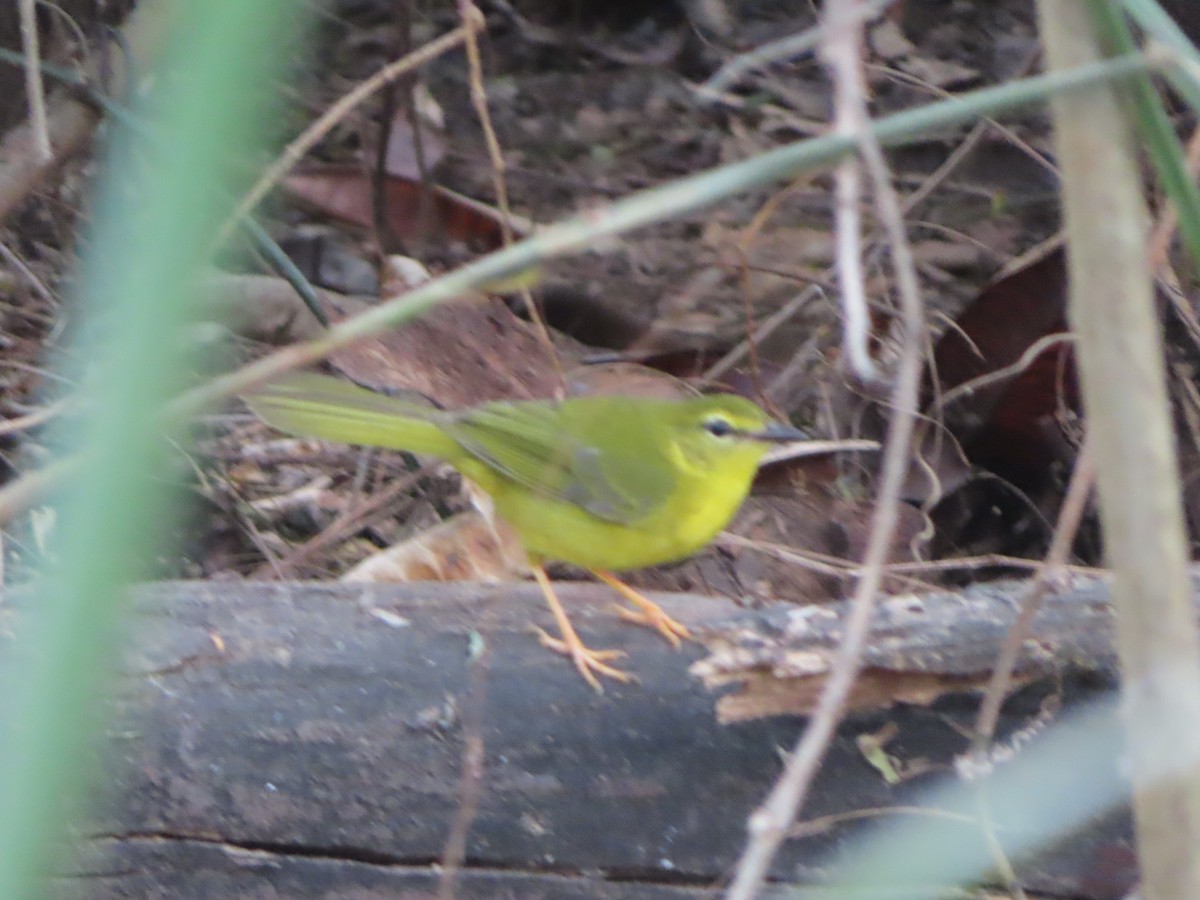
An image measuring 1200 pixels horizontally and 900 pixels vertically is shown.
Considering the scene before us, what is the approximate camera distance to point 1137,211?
3.53 feet

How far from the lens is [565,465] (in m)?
3.01

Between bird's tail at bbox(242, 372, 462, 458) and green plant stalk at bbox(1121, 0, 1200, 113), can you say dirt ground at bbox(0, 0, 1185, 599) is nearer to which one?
bird's tail at bbox(242, 372, 462, 458)

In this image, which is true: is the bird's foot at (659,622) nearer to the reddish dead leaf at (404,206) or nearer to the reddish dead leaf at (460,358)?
the reddish dead leaf at (460,358)

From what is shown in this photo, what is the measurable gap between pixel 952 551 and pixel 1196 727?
2.88m

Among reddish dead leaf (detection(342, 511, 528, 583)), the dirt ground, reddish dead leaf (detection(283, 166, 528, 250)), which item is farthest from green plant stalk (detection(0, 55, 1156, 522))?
reddish dead leaf (detection(283, 166, 528, 250))

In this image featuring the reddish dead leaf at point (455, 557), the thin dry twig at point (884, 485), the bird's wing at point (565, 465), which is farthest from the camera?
the reddish dead leaf at point (455, 557)

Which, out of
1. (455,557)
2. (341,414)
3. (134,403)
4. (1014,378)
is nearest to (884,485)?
(134,403)

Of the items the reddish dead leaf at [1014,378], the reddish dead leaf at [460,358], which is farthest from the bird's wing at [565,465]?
the reddish dead leaf at [1014,378]

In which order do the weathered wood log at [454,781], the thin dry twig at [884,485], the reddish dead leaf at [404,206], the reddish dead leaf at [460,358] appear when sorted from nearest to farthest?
1. the thin dry twig at [884,485]
2. the weathered wood log at [454,781]
3. the reddish dead leaf at [460,358]
4. the reddish dead leaf at [404,206]

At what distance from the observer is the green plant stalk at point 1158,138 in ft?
3.45

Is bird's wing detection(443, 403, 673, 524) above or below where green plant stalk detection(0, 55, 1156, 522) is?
below

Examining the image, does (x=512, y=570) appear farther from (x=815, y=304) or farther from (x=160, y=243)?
(x=160, y=243)

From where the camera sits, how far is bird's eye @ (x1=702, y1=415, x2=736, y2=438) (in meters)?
3.06

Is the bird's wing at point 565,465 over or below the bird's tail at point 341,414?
below
